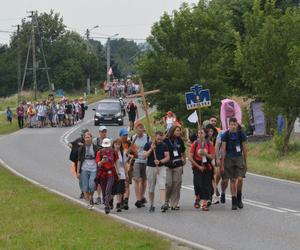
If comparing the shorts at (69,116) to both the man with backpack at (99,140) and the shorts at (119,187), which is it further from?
the shorts at (119,187)

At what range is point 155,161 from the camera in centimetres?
1650

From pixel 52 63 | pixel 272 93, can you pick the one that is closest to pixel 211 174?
pixel 272 93

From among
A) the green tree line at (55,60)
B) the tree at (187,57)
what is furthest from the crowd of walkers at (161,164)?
the green tree line at (55,60)

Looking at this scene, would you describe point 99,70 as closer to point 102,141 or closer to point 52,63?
point 52,63

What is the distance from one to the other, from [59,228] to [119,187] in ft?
10.9

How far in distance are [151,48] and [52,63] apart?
221 ft

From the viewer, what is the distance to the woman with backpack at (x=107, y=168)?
54.0 feet

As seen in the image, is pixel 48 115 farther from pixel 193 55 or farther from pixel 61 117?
pixel 193 55

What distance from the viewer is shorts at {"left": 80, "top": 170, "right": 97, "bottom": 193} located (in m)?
17.0

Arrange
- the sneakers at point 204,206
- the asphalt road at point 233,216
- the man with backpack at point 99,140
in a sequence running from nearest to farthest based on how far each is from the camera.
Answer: the asphalt road at point 233,216
the sneakers at point 204,206
the man with backpack at point 99,140

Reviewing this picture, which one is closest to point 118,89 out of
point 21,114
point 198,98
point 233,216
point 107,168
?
point 21,114

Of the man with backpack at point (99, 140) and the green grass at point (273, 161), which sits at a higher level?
the man with backpack at point (99, 140)

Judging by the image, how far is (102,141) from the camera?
16.8 meters

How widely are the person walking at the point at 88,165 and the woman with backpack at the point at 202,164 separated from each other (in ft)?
6.23
